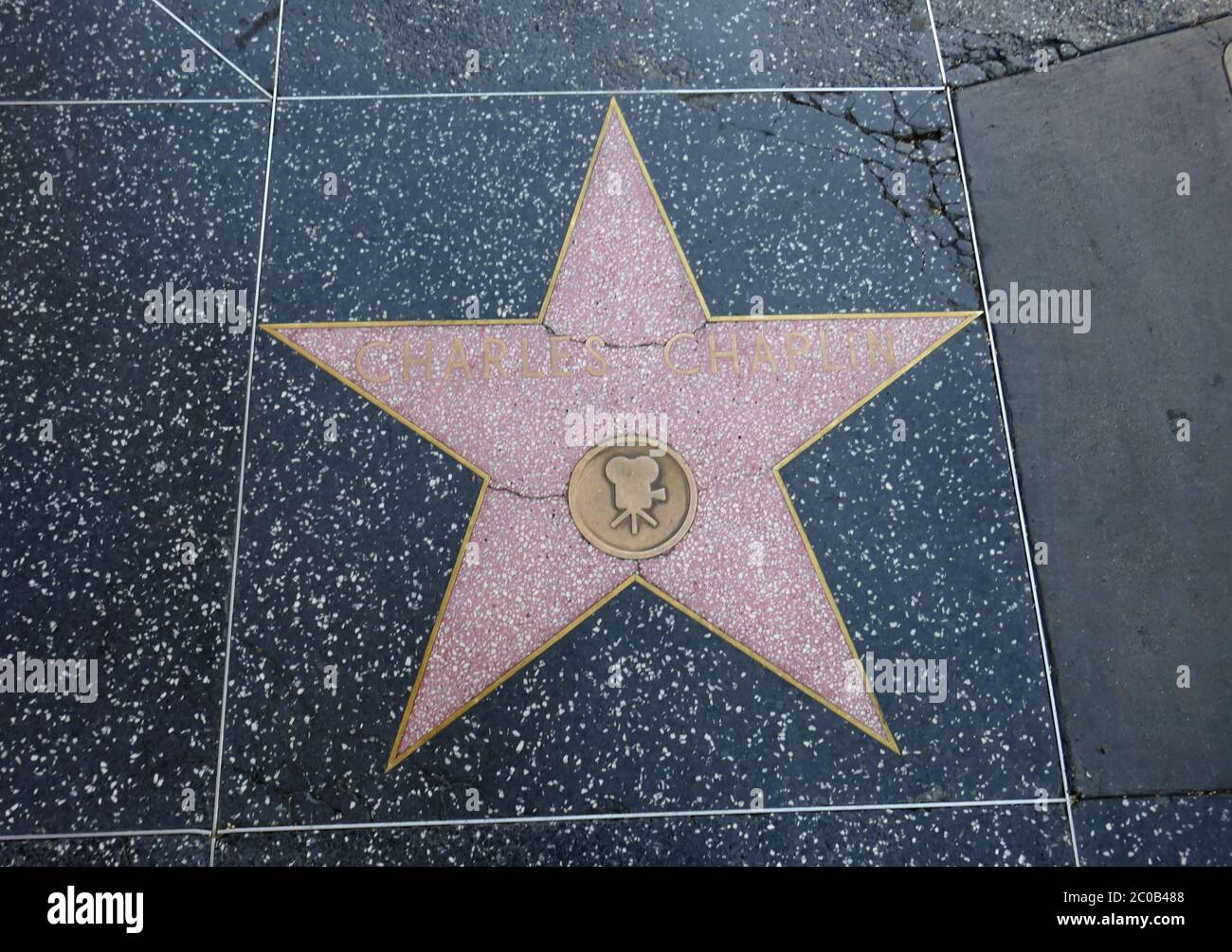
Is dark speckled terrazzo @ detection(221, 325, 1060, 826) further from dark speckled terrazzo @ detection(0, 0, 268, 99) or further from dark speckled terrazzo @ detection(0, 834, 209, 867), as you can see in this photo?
dark speckled terrazzo @ detection(0, 0, 268, 99)

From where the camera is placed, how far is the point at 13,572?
220cm

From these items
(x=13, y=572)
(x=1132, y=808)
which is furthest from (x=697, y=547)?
(x=13, y=572)

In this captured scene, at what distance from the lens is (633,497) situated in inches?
87.3

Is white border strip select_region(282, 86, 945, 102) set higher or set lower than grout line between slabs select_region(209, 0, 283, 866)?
higher

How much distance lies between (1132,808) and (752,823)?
1.00 metres

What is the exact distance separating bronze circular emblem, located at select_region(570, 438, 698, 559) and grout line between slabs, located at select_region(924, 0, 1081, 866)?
90 cm

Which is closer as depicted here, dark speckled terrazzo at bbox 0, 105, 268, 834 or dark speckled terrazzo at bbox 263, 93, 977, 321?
dark speckled terrazzo at bbox 0, 105, 268, 834

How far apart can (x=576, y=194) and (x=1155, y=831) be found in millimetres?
2335

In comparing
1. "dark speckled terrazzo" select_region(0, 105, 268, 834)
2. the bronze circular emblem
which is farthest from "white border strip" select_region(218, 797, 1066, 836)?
the bronze circular emblem

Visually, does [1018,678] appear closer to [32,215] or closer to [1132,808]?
[1132,808]

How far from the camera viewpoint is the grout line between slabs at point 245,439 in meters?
2.10

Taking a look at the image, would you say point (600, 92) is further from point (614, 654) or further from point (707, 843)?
point (707, 843)

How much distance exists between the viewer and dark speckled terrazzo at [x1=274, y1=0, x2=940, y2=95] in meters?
2.47

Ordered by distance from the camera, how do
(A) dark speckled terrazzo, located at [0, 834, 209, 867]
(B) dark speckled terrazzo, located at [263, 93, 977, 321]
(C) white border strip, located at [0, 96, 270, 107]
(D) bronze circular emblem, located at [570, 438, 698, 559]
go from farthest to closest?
(C) white border strip, located at [0, 96, 270, 107], (B) dark speckled terrazzo, located at [263, 93, 977, 321], (D) bronze circular emblem, located at [570, 438, 698, 559], (A) dark speckled terrazzo, located at [0, 834, 209, 867]
